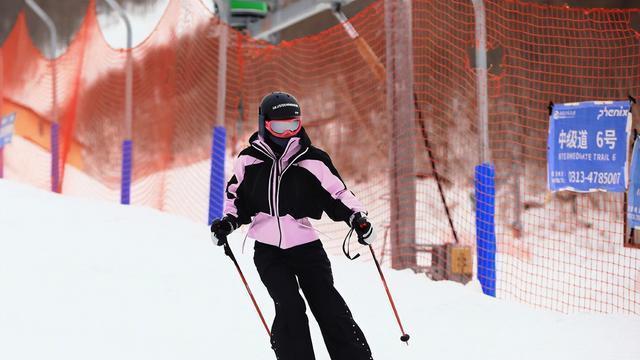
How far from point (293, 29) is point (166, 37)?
501 cm

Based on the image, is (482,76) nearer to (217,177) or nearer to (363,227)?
(363,227)

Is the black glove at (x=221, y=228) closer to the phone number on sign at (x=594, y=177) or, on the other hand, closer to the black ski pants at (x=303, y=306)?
the black ski pants at (x=303, y=306)

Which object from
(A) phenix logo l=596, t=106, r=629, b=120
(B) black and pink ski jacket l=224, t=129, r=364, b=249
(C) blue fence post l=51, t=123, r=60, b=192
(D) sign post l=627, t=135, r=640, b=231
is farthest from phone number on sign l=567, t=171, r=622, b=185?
(C) blue fence post l=51, t=123, r=60, b=192

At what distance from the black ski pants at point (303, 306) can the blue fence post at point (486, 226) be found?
2.63m

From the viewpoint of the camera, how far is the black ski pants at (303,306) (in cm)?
330

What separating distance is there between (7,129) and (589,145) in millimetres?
9367

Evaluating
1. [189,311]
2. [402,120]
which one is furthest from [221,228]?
[402,120]

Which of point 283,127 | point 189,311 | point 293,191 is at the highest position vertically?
point 283,127

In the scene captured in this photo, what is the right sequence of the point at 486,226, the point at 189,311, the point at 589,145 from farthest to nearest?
the point at 486,226, the point at 589,145, the point at 189,311

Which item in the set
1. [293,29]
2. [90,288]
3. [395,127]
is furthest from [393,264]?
[293,29]

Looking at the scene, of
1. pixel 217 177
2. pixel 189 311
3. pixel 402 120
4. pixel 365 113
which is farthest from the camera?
pixel 365 113

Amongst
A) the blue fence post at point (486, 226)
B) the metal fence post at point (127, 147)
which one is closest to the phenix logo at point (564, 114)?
the blue fence post at point (486, 226)

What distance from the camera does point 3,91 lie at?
17.3 metres

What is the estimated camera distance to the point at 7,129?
39.6ft
